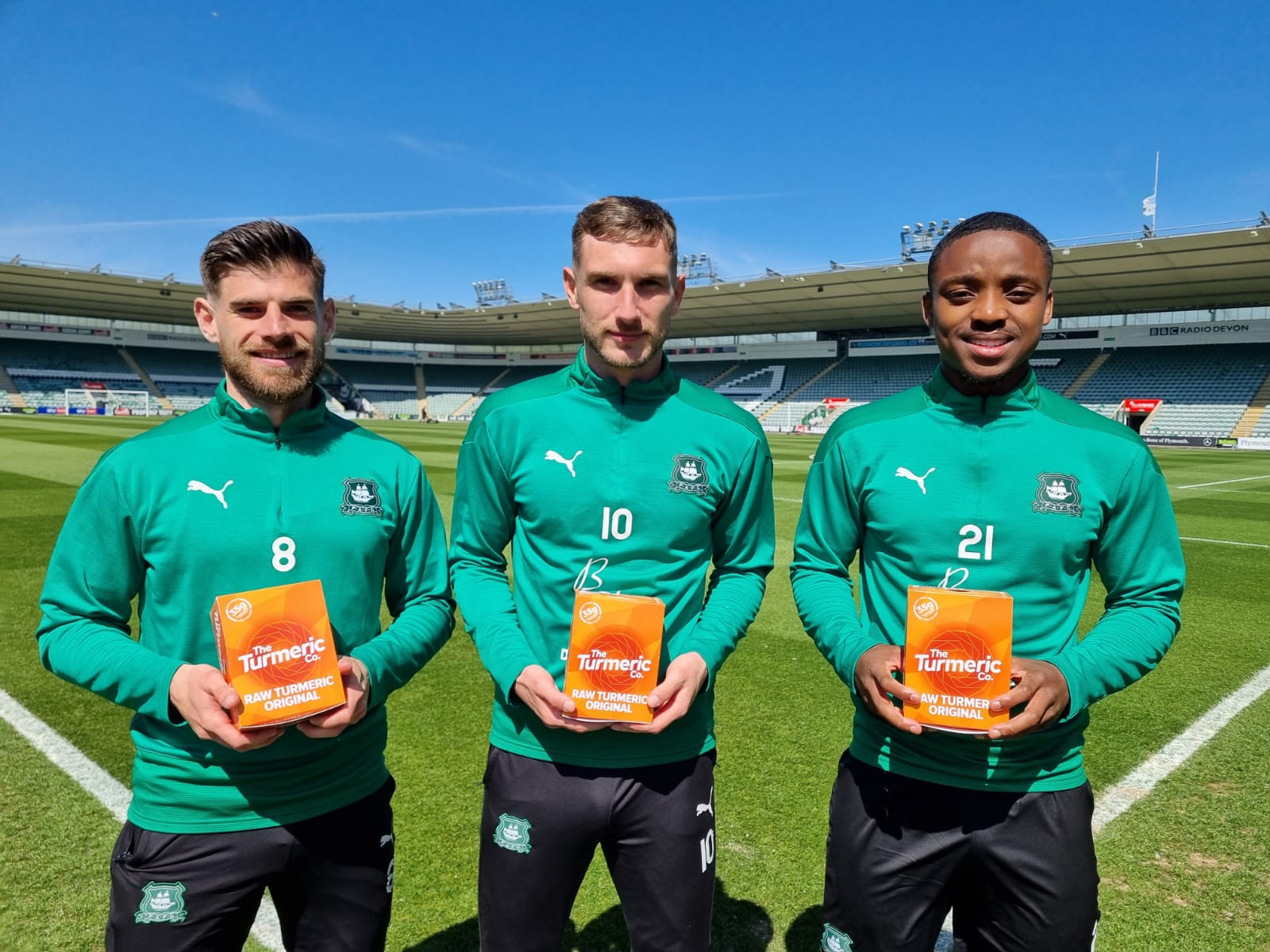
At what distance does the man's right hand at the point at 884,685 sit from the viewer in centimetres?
173

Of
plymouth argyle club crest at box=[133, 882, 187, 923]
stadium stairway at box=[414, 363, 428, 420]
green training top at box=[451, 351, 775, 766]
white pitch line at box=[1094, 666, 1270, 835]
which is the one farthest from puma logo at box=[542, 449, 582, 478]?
stadium stairway at box=[414, 363, 428, 420]

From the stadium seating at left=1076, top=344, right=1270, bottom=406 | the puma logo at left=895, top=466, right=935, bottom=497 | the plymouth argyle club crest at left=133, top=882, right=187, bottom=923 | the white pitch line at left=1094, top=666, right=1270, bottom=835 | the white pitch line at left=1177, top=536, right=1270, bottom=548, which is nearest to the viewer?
the plymouth argyle club crest at left=133, top=882, right=187, bottom=923

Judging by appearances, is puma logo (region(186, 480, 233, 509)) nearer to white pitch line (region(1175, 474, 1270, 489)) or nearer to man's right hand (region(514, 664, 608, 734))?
man's right hand (region(514, 664, 608, 734))

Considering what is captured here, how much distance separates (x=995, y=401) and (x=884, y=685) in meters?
0.79

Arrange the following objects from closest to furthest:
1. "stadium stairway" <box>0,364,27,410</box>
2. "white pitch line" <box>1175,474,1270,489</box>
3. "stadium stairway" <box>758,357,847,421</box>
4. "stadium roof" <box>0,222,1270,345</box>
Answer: "white pitch line" <box>1175,474,1270,489</box>
"stadium roof" <box>0,222,1270,345</box>
"stadium stairway" <box>0,364,27,410</box>
"stadium stairway" <box>758,357,847,421</box>

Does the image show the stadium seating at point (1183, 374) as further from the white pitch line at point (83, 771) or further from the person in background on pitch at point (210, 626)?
the person in background on pitch at point (210, 626)

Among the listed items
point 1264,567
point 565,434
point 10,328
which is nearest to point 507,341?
point 10,328

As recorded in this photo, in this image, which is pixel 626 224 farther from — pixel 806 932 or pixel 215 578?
pixel 806 932

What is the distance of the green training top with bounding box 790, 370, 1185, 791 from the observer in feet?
6.22

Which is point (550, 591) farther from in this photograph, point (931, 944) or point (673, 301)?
point (931, 944)

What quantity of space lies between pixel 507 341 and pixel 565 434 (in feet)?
234

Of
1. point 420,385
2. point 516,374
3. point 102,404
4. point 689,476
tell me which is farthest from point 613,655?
point 420,385

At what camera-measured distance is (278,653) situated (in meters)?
1.67

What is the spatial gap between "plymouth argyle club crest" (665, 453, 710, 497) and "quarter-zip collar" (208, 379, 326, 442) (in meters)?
0.92
